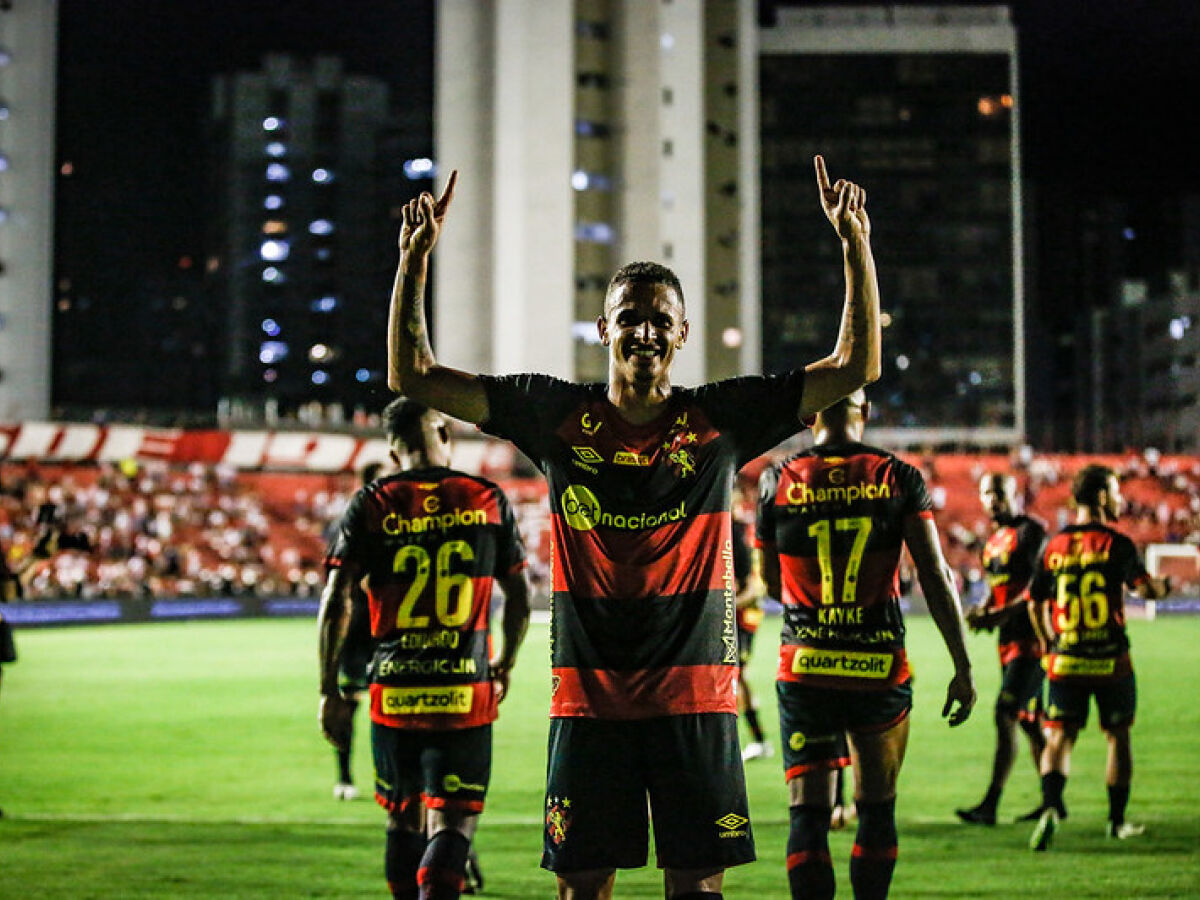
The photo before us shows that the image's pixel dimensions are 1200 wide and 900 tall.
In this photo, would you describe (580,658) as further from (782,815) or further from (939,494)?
(939,494)

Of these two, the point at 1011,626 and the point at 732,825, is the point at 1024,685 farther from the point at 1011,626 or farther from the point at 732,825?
the point at 732,825

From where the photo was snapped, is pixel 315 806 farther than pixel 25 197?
No

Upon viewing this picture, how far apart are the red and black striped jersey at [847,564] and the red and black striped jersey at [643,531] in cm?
221

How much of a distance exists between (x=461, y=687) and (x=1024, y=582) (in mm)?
5039

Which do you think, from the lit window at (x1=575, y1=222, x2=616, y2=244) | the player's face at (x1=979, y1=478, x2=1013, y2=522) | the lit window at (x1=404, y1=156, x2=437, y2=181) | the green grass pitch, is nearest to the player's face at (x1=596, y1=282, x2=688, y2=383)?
the green grass pitch

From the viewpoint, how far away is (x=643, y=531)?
4.38 metres

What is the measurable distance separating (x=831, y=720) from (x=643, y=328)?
9.29 feet

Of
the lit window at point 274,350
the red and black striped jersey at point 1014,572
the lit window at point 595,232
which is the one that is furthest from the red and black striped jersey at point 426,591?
the lit window at point 274,350

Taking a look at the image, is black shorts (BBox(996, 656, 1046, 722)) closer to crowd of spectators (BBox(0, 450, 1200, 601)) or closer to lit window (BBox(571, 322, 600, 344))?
crowd of spectators (BBox(0, 450, 1200, 601))

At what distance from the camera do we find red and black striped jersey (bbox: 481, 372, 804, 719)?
4.34 meters

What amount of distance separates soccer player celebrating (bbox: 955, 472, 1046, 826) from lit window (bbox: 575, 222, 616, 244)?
7051cm

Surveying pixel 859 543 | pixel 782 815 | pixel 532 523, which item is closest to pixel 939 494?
pixel 532 523

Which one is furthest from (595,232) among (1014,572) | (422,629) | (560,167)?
(422,629)

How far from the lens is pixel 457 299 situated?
8000cm
